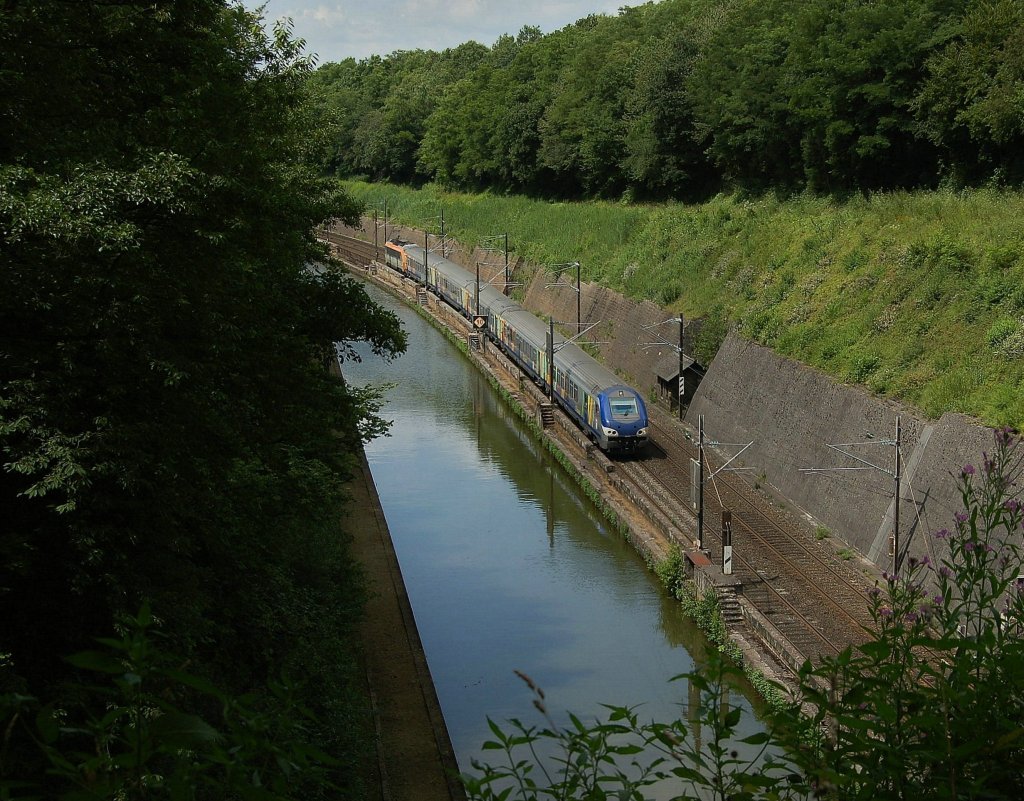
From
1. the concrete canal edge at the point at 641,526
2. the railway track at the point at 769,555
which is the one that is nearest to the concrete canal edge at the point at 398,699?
the concrete canal edge at the point at 641,526

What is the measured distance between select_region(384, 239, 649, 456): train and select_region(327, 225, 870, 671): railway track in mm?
1038

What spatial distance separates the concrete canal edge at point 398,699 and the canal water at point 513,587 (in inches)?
54.7

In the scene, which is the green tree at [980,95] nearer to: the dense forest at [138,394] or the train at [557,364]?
the train at [557,364]

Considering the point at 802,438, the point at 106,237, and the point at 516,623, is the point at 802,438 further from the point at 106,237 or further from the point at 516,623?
the point at 106,237

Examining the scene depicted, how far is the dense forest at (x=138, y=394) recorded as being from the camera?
26.4 ft

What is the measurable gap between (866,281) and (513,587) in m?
12.0

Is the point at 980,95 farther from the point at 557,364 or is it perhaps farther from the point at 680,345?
the point at 557,364

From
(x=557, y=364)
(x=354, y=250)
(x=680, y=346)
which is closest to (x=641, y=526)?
(x=680, y=346)

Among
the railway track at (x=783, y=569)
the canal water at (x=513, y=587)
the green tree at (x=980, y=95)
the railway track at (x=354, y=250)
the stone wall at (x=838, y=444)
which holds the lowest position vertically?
the canal water at (x=513, y=587)

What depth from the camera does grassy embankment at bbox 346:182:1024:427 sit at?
21750 mm

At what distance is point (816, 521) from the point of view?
74.5 ft

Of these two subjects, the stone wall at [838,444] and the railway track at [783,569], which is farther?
the stone wall at [838,444]

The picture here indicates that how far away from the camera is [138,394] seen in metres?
8.79

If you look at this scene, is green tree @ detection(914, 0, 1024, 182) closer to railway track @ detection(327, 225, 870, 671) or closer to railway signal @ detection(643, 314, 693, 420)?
railway signal @ detection(643, 314, 693, 420)
